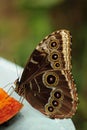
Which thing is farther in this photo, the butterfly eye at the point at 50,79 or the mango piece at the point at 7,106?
the butterfly eye at the point at 50,79

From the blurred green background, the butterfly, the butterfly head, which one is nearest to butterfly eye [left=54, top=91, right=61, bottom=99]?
the butterfly

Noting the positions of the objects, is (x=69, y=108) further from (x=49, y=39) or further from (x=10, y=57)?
(x=10, y=57)

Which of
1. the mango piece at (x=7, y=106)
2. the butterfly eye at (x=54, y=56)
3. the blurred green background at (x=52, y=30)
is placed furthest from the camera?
the blurred green background at (x=52, y=30)

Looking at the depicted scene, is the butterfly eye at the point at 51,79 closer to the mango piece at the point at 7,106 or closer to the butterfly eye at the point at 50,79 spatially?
the butterfly eye at the point at 50,79

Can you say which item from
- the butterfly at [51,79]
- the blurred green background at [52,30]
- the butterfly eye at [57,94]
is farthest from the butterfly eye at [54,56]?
the blurred green background at [52,30]

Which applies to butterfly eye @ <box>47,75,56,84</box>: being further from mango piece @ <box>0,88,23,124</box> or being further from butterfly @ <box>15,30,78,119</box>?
mango piece @ <box>0,88,23,124</box>

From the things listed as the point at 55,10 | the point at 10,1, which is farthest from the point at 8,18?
the point at 55,10

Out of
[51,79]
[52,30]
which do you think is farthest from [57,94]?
[52,30]
